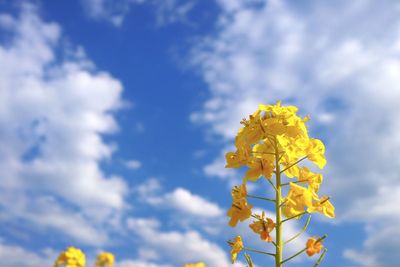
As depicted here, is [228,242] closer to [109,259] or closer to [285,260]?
[285,260]

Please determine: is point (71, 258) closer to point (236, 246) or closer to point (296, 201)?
point (236, 246)

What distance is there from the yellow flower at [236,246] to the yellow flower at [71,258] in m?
8.78

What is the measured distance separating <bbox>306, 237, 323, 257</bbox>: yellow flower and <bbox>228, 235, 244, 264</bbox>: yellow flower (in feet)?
2.36

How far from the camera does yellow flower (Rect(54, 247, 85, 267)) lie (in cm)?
1241

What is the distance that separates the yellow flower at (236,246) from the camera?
4.77 meters

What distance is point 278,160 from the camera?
4812mm

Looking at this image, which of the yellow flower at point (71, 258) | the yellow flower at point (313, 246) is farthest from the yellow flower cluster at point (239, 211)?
the yellow flower at point (71, 258)

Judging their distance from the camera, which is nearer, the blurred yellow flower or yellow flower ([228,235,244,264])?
the blurred yellow flower

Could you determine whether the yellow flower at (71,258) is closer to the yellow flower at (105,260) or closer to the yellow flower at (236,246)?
the yellow flower at (105,260)

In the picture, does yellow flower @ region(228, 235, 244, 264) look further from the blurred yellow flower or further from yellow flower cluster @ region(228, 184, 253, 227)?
the blurred yellow flower

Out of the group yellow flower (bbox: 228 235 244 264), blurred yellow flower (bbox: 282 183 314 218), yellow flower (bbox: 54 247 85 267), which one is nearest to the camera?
blurred yellow flower (bbox: 282 183 314 218)

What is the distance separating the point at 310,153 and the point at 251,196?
87cm

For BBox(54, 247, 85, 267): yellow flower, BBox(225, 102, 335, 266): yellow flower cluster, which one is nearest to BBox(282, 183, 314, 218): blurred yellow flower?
BBox(225, 102, 335, 266): yellow flower cluster

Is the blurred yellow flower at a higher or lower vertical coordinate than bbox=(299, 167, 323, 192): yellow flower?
lower
